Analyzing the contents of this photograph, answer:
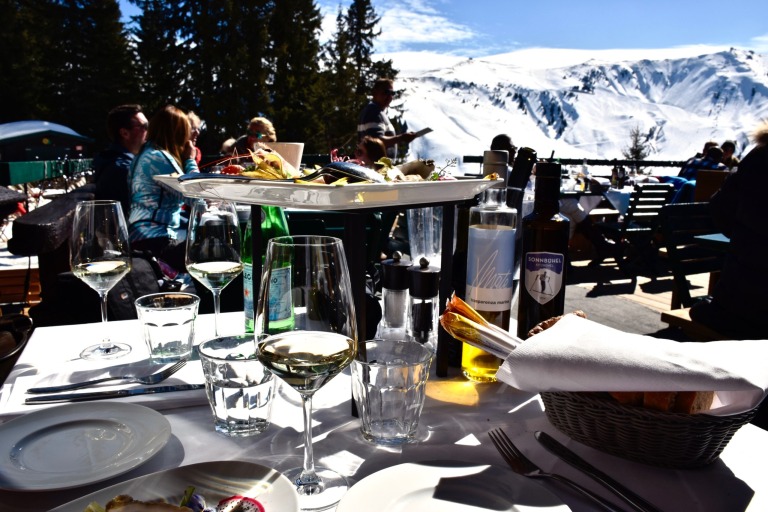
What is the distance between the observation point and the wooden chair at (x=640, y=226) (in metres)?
6.10

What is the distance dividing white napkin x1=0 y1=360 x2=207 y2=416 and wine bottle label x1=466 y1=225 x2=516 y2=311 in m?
0.53

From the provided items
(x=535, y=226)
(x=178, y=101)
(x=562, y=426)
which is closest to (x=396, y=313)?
(x=535, y=226)

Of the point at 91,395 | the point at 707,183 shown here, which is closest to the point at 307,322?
the point at 91,395

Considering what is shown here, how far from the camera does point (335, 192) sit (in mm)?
729

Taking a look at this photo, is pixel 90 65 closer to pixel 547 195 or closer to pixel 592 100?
pixel 592 100

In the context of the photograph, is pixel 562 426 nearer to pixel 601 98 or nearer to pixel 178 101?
pixel 178 101

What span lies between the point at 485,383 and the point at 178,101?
940 inches

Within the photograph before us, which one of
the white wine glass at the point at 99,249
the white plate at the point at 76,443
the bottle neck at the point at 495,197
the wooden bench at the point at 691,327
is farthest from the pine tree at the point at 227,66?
the white plate at the point at 76,443

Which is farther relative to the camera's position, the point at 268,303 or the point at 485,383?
the point at 485,383

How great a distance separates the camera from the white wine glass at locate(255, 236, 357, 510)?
622 millimetres

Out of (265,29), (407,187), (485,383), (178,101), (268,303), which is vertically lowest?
(485,383)

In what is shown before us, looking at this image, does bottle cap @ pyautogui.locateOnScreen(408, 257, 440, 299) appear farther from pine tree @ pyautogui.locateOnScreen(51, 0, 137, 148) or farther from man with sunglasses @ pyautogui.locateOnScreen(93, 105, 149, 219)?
pine tree @ pyautogui.locateOnScreen(51, 0, 137, 148)

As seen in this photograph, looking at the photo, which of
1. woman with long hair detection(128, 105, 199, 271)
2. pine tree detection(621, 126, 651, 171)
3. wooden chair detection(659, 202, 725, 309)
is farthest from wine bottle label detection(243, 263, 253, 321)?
pine tree detection(621, 126, 651, 171)

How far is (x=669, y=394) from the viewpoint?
2.21 ft
